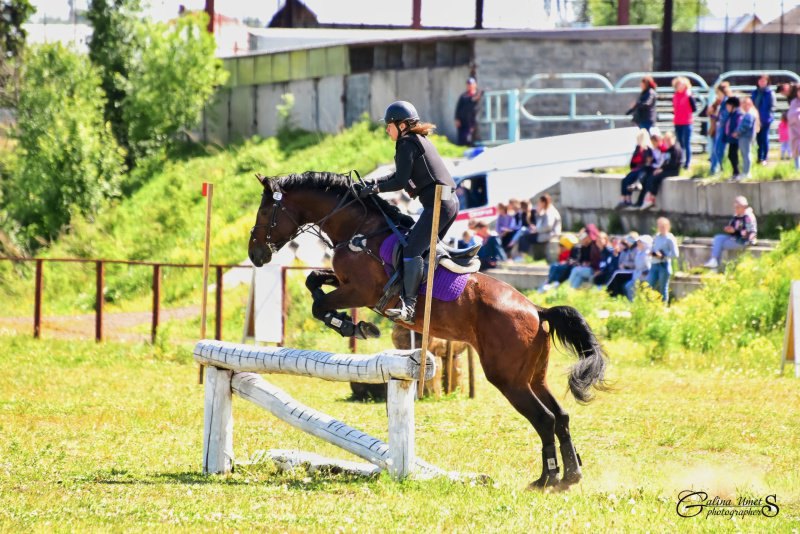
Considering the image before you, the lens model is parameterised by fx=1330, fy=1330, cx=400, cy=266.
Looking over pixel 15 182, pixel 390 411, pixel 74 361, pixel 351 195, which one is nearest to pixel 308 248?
pixel 74 361

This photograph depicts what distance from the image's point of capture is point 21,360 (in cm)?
1911

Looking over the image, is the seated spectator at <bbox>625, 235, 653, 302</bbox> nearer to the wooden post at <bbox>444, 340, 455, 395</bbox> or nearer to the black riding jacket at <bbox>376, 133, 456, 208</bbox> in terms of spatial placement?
the wooden post at <bbox>444, 340, 455, 395</bbox>

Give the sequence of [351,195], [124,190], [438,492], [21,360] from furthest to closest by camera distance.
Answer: [124,190], [21,360], [351,195], [438,492]

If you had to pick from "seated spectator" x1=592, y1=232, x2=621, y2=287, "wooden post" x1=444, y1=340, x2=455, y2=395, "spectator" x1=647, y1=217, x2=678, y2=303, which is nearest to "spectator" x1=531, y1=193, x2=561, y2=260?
"seated spectator" x1=592, y1=232, x2=621, y2=287

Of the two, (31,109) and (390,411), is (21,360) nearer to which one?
(390,411)

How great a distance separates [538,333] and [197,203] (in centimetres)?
2628

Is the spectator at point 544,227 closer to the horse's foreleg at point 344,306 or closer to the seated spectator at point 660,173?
the seated spectator at point 660,173

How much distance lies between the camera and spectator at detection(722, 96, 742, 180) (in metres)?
22.9

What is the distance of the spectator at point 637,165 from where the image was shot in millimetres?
24500

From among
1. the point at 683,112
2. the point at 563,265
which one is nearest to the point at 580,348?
the point at 563,265

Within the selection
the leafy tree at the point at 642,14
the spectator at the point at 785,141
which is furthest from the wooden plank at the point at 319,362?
the leafy tree at the point at 642,14

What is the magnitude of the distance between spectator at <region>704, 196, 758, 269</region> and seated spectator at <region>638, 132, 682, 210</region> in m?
2.35

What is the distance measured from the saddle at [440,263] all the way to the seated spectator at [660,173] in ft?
46.1

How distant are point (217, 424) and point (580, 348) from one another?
3.03 metres
